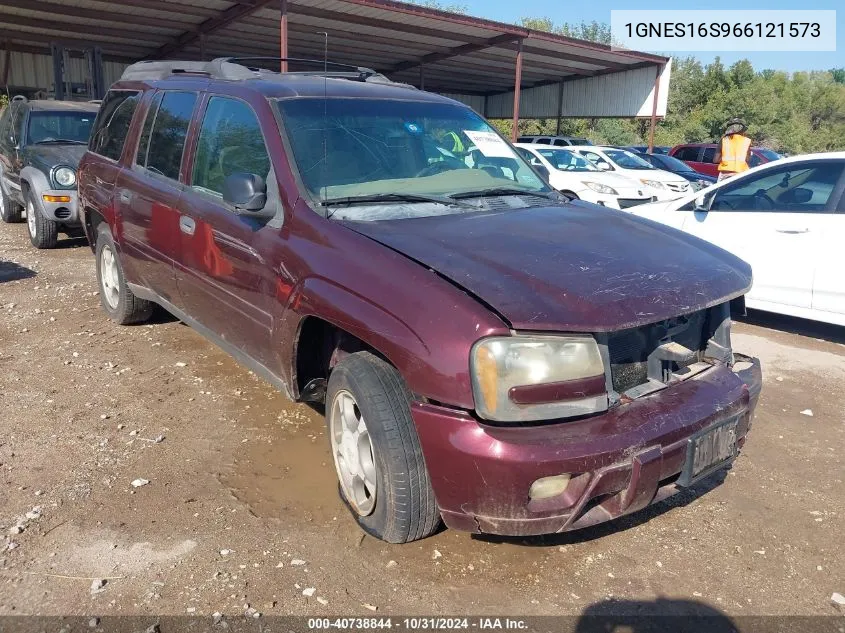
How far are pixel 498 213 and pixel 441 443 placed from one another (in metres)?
1.35

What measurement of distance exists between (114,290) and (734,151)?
30.0 ft

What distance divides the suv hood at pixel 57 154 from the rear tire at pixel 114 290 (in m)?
3.22

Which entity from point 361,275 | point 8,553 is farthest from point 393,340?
point 8,553

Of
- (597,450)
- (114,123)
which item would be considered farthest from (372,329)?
(114,123)

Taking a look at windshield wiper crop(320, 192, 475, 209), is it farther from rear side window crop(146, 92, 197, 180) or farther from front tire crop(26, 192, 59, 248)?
front tire crop(26, 192, 59, 248)

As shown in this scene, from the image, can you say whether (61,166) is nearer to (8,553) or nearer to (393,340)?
(8,553)

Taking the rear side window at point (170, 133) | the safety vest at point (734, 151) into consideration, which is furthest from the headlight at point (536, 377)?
the safety vest at point (734, 151)

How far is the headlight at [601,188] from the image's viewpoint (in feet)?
35.8

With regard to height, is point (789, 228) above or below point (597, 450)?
above

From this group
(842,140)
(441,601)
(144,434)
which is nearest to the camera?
(441,601)

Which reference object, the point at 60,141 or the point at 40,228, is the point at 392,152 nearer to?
the point at 40,228

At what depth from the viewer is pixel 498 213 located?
330 cm

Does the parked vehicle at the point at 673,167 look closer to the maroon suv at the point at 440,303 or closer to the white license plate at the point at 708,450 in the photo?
the maroon suv at the point at 440,303

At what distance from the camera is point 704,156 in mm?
19672
